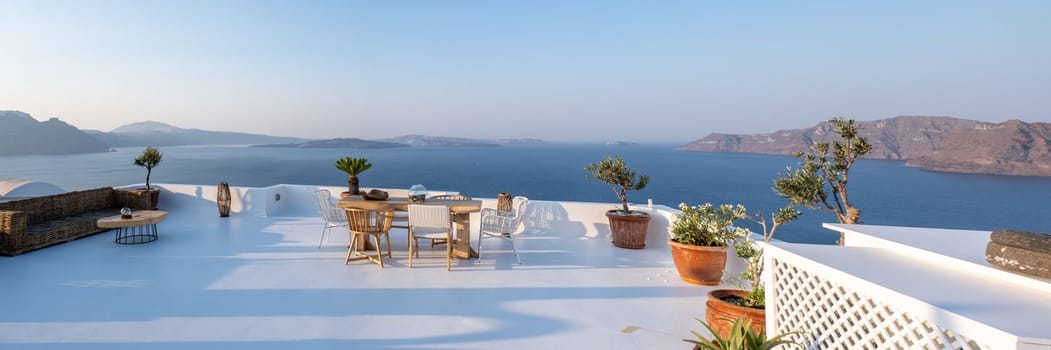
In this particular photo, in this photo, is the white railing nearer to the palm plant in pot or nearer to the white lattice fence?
the white lattice fence

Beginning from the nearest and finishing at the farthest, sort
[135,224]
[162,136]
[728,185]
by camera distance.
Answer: [135,224]
[728,185]
[162,136]

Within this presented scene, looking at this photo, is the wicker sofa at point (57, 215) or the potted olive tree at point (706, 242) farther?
the wicker sofa at point (57, 215)

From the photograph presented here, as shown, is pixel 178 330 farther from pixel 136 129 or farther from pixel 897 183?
pixel 136 129

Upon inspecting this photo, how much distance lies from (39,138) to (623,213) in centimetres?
10036

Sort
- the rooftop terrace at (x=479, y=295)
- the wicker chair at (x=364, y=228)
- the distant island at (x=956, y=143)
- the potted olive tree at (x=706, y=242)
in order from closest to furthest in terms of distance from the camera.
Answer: the rooftop terrace at (x=479, y=295) < the potted olive tree at (x=706, y=242) < the wicker chair at (x=364, y=228) < the distant island at (x=956, y=143)

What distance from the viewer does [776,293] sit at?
2.45m

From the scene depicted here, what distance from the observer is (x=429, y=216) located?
14.8 feet

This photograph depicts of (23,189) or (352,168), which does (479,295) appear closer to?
(352,168)

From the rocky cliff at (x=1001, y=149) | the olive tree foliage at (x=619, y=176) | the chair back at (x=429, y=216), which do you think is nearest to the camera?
the chair back at (x=429, y=216)

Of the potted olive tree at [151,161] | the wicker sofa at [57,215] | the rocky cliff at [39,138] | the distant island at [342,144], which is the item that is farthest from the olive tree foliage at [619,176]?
the distant island at [342,144]

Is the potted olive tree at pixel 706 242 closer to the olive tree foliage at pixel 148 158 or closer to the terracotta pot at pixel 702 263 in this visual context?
the terracotta pot at pixel 702 263

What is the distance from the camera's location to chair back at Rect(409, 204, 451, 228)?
175 inches

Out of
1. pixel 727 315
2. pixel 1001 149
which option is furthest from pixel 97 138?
pixel 1001 149

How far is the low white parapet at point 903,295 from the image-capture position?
1.39 meters
